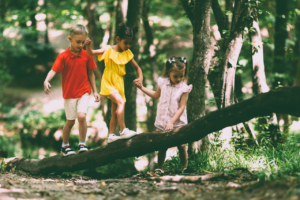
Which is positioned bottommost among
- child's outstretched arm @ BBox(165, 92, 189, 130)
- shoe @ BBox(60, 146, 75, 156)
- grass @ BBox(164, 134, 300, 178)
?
grass @ BBox(164, 134, 300, 178)

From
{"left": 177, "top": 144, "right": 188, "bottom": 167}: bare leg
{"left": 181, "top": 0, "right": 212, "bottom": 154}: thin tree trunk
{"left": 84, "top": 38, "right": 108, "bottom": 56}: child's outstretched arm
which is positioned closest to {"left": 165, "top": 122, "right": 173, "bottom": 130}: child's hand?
{"left": 177, "top": 144, "right": 188, "bottom": 167}: bare leg

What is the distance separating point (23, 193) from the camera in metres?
3.39

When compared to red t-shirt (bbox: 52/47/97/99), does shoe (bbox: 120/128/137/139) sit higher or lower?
lower

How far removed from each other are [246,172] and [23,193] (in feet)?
9.48

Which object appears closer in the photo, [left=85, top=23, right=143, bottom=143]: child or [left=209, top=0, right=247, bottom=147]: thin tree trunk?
[left=85, top=23, right=143, bottom=143]: child

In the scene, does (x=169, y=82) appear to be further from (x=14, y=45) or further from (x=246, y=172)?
(x=14, y=45)

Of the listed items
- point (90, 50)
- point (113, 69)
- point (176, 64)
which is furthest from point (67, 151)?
point (176, 64)

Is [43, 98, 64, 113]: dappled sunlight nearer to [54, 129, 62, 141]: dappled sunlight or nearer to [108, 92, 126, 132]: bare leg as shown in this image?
[54, 129, 62, 141]: dappled sunlight

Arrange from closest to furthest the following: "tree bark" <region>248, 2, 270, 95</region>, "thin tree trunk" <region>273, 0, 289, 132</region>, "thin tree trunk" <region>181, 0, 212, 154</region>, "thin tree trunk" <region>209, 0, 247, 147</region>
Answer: "thin tree trunk" <region>181, 0, 212, 154</region> → "thin tree trunk" <region>209, 0, 247, 147</region> → "tree bark" <region>248, 2, 270, 95</region> → "thin tree trunk" <region>273, 0, 289, 132</region>

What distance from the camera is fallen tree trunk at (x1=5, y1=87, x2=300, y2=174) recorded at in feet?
11.5

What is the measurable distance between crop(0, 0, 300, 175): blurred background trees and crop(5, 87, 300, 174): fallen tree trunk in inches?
46.4

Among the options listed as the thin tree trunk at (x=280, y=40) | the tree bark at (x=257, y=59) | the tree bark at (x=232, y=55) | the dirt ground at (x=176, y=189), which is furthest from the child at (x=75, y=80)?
the thin tree trunk at (x=280, y=40)

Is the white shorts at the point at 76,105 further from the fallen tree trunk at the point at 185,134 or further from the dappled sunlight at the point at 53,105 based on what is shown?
the dappled sunlight at the point at 53,105

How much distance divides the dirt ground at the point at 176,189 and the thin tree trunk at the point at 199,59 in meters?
1.39
